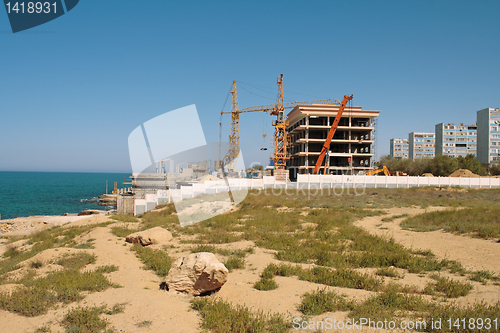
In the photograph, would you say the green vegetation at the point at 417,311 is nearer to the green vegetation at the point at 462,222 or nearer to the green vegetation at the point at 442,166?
the green vegetation at the point at 462,222

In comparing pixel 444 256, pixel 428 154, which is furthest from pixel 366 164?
pixel 428 154

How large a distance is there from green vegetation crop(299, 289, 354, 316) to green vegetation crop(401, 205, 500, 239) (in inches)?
368

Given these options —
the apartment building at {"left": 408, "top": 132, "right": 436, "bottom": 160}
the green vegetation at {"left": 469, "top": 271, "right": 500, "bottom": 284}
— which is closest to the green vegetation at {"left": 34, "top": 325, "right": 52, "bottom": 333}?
the green vegetation at {"left": 469, "top": 271, "right": 500, "bottom": 284}

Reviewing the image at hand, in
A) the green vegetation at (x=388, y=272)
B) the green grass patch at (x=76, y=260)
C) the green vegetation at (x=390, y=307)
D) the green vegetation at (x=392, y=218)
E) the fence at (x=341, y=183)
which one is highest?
the fence at (x=341, y=183)

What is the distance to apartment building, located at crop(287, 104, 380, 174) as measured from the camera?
60.8 m

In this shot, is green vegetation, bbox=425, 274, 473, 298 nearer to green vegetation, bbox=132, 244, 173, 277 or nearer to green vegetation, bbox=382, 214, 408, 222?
green vegetation, bbox=132, 244, 173, 277

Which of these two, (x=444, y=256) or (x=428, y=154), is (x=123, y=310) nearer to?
(x=444, y=256)

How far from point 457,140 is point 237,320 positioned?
128 m

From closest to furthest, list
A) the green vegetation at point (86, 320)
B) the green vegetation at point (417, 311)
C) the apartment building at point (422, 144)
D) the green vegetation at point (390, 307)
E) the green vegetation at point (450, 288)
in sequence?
the green vegetation at point (86, 320)
the green vegetation at point (417, 311)
the green vegetation at point (390, 307)
the green vegetation at point (450, 288)
the apartment building at point (422, 144)

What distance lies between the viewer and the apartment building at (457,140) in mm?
103500

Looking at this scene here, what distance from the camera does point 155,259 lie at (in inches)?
371

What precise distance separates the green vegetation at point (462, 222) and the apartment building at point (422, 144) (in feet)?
411

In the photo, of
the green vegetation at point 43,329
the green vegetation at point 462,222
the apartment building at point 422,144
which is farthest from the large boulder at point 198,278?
the apartment building at point 422,144

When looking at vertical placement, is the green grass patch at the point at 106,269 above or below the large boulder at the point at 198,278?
below
